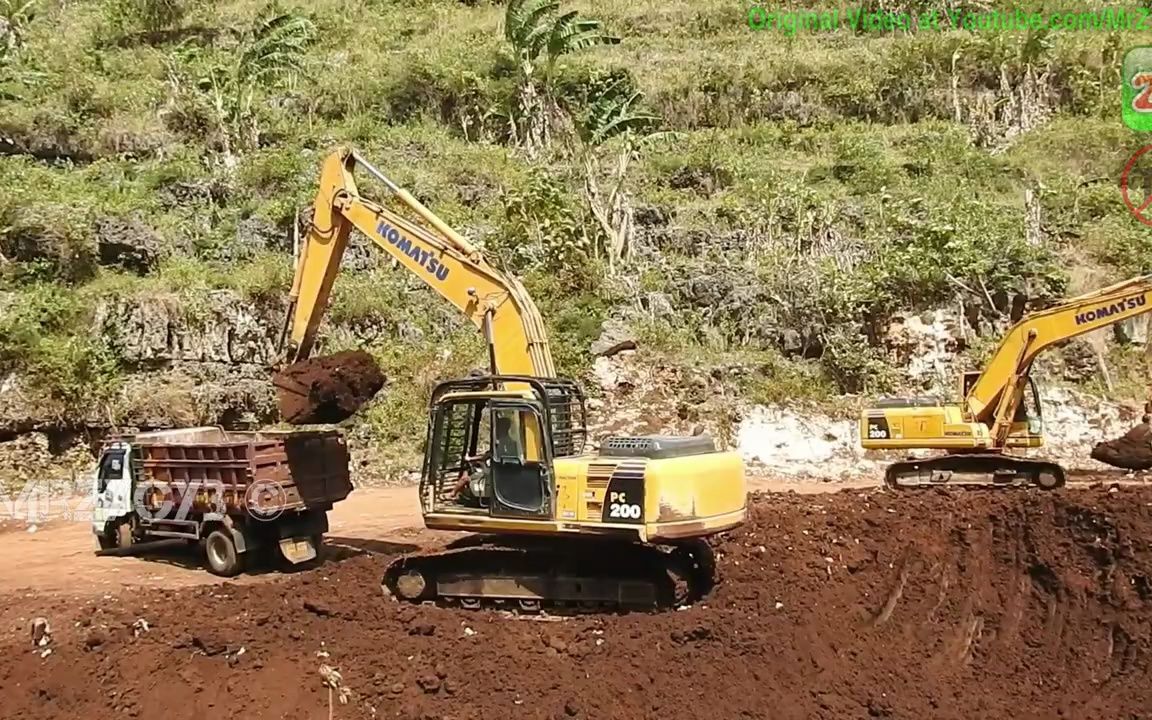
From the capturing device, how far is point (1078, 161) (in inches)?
968

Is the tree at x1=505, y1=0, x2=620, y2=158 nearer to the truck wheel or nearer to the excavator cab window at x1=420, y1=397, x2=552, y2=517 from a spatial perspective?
the truck wheel

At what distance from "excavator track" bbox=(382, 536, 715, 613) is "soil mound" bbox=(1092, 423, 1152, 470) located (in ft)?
35.9

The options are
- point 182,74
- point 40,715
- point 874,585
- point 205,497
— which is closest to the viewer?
point 40,715

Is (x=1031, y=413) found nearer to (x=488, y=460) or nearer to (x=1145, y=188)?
(x=488, y=460)

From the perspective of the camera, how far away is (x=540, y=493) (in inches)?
314

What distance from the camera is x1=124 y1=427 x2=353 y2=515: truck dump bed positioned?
9.91 m

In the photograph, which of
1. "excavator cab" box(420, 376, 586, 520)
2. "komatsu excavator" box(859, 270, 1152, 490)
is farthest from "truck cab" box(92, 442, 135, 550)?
"komatsu excavator" box(859, 270, 1152, 490)

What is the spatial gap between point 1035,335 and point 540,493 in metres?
8.82

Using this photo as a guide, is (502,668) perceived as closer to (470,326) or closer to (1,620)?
(1,620)

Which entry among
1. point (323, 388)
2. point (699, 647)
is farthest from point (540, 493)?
point (323, 388)

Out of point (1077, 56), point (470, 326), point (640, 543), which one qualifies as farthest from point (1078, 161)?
point (640, 543)

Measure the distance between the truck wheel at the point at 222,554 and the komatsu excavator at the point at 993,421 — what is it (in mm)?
8803

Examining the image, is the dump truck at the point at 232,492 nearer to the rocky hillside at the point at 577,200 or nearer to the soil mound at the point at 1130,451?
the rocky hillside at the point at 577,200

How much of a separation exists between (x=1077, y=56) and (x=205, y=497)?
2739cm
